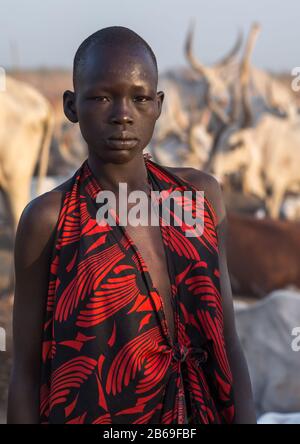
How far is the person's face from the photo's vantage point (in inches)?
55.6

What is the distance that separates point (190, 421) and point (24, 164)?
236 inches

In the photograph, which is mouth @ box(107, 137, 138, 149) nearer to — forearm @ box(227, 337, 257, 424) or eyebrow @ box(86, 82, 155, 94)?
eyebrow @ box(86, 82, 155, 94)

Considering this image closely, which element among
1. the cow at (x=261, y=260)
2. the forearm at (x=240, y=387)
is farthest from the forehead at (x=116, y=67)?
the cow at (x=261, y=260)

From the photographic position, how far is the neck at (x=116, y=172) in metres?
1.49

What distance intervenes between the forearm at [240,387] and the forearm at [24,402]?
14.3 inches

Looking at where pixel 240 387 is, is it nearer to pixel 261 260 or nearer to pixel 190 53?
pixel 261 260

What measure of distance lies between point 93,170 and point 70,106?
13 cm

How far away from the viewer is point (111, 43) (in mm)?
1440

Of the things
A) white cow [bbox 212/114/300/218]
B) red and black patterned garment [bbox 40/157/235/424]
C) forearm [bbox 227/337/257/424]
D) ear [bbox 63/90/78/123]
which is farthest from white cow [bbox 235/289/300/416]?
white cow [bbox 212/114/300/218]

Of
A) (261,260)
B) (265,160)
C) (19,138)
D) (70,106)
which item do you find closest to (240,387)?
(70,106)

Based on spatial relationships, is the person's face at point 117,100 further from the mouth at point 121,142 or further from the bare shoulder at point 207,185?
the bare shoulder at point 207,185

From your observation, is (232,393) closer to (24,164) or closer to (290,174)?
(24,164)
